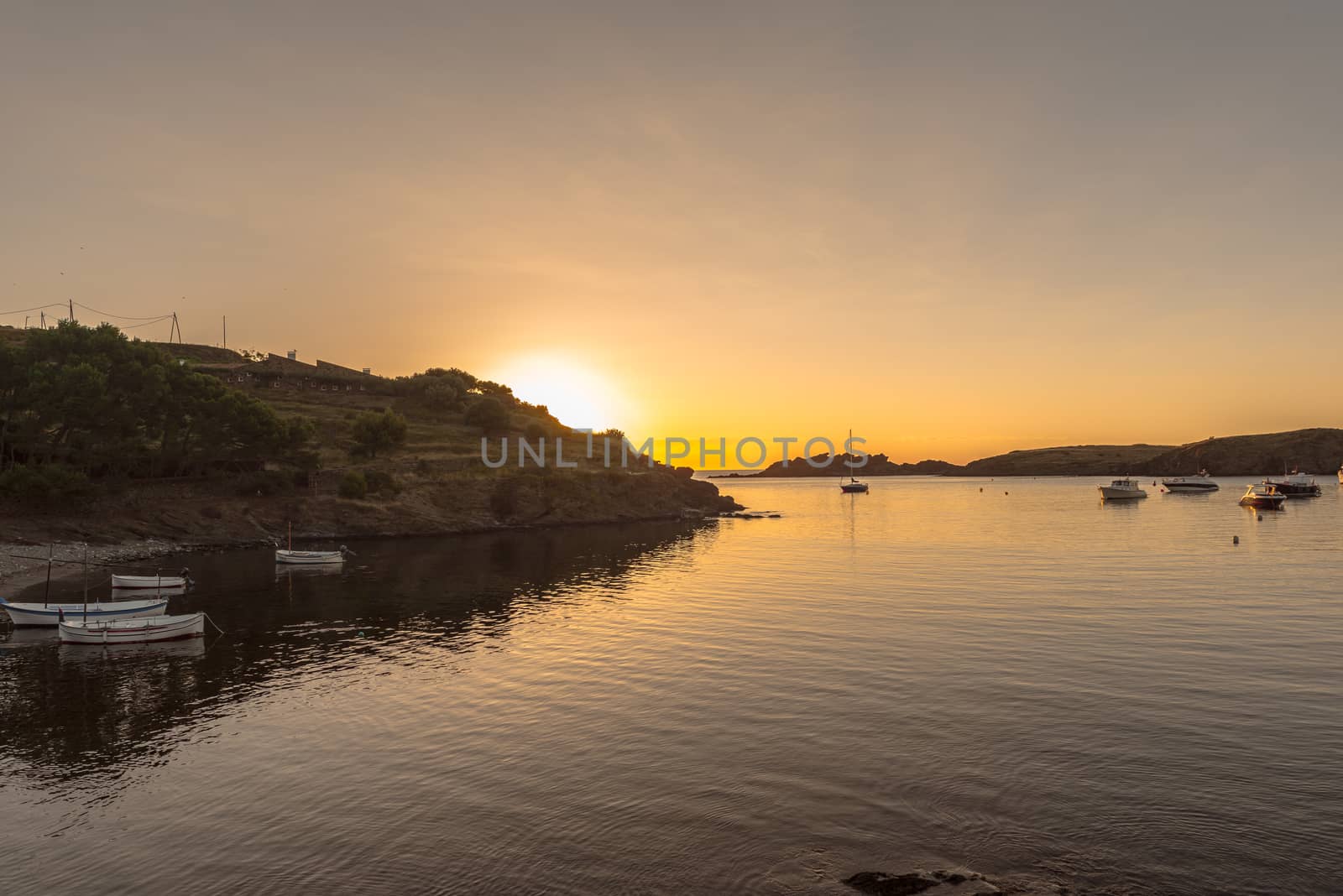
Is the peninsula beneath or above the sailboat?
above

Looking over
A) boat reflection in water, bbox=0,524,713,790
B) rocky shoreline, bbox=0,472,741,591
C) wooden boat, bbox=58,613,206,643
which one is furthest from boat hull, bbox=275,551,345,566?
wooden boat, bbox=58,613,206,643

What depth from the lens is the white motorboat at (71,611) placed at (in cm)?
4922

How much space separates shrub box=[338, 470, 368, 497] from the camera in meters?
118

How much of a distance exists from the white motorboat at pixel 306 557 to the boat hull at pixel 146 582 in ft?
56.1

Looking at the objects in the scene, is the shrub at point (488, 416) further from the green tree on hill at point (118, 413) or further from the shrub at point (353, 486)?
the green tree on hill at point (118, 413)

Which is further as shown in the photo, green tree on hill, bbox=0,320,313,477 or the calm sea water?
green tree on hill, bbox=0,320,313,477

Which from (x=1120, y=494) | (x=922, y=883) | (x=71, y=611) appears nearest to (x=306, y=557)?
(x=71, y=611)

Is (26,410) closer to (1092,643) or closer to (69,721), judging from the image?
(69,721)

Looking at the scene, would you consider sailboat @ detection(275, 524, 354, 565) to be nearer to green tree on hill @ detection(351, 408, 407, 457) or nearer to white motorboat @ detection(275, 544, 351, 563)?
white motorboat @ detection(275, 544, 351, 563)

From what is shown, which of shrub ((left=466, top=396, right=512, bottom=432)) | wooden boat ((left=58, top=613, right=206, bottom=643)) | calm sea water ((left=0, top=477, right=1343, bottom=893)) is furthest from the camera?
shrub ((left=466, top=396, right=512, bottom=432))

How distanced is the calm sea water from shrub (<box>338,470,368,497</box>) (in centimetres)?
5576

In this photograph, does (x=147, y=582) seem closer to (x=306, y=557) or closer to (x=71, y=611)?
(x=71, y=611)

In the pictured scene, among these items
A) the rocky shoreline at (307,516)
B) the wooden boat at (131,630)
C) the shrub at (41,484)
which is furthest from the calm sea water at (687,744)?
the shrub at (41,484)

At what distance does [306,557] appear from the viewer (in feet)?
271
